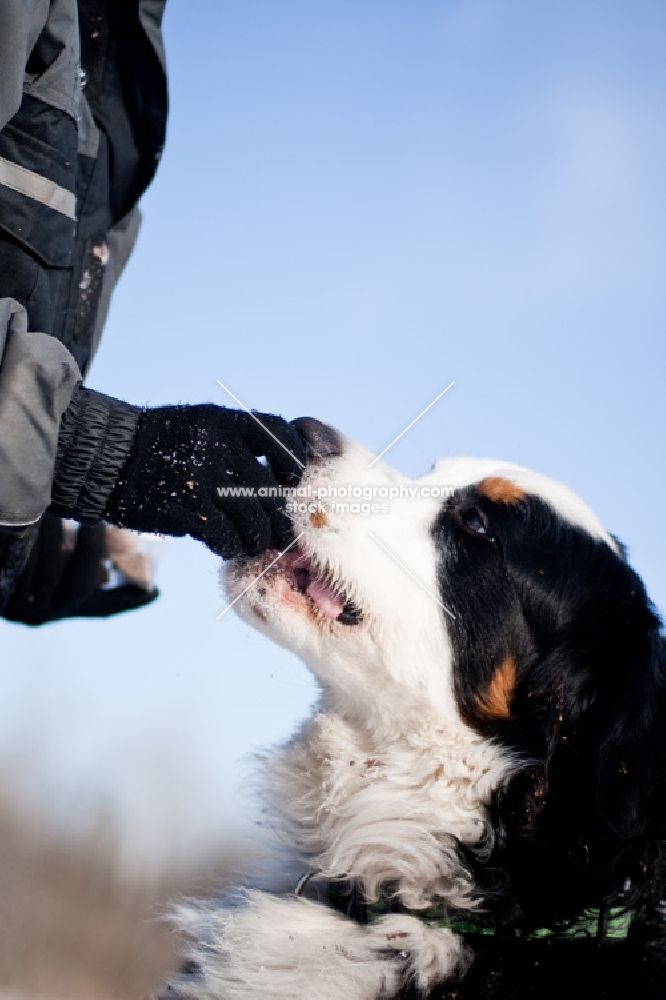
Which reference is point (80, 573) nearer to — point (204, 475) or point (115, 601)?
point (115, 601)

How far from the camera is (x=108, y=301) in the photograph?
372cm

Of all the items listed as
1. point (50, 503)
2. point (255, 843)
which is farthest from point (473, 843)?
point (50, 503)

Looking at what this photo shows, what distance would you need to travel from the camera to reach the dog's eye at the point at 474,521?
2668 mm

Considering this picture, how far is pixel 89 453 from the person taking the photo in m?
2.33

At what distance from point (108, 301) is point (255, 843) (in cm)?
226

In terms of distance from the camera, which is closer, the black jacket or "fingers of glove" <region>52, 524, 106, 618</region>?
the black jacket

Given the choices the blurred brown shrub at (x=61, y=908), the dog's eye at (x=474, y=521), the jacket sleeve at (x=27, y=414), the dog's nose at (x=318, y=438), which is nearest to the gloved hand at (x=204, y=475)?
the dog's nose at (x=318, y=438)

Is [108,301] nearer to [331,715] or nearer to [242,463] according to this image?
[242,463]

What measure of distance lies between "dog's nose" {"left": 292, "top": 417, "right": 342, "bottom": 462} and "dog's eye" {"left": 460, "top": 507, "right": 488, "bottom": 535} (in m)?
0.45

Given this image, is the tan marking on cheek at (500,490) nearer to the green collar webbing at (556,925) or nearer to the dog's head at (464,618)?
the dog's head at (464,618)

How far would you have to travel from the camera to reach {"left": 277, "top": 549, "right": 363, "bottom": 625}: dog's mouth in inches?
96.8

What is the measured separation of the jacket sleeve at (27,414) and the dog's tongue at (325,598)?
752 mm

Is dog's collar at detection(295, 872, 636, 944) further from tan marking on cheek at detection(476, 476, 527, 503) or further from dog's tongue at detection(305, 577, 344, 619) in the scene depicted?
tan marking on cheek at detection(476, 476, 527, 503)

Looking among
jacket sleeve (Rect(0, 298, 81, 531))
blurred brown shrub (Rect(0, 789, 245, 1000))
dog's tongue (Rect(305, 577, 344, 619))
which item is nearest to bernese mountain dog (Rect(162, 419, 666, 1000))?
dog's tongue (Rect(305, 577, 344, 619))
